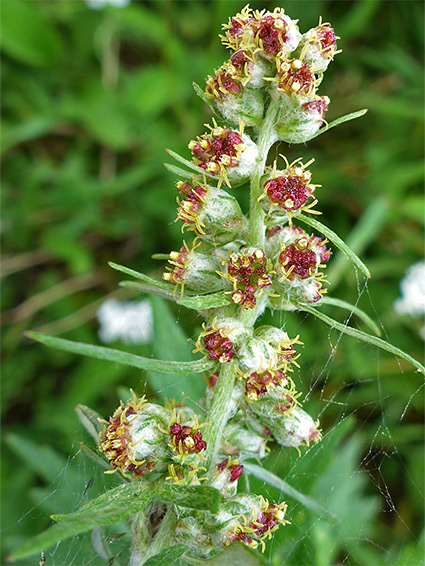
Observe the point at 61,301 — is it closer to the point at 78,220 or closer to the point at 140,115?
the point at 78,220

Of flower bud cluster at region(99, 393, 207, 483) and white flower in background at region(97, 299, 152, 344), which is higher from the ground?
flower bud cluster at region(99, 393, 207, 483)

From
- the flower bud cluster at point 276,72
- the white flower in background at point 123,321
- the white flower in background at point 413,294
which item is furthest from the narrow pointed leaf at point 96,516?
the white flower in background at point 413,294

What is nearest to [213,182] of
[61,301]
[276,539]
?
[276,539]

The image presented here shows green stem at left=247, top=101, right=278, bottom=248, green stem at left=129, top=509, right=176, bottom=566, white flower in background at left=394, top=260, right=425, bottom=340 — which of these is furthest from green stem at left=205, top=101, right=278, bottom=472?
white flower in background at left=394, top=260, right=425, bottom=340

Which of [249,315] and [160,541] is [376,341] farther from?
[160,541]

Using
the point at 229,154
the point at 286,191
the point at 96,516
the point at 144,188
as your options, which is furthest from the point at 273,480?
the point at 144,188

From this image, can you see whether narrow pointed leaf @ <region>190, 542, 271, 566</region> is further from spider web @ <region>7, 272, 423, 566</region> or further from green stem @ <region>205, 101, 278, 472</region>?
spider web @ <region>7, 272, 423, 566</region>
